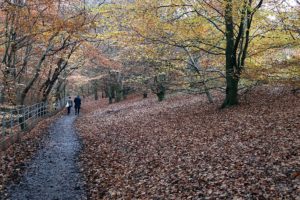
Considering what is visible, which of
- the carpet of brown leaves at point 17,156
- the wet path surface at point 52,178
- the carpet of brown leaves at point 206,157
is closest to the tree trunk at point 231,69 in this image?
the carpet of brown leaves at point 206,157

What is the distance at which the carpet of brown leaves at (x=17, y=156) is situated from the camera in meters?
11.1

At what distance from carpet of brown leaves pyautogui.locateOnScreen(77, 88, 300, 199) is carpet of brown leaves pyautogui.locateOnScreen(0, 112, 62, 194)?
220 cm

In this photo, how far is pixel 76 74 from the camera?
47312 mm

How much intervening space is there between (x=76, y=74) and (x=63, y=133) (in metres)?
27.8

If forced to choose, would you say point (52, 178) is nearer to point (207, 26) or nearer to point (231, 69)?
point (231, 69)

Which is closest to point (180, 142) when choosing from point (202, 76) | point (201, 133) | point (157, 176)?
point (201, 133)

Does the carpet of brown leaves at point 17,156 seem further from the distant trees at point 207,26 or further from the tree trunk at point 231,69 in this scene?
the tree trunk at point 231,69

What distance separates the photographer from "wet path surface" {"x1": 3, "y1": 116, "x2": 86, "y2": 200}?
9391mm

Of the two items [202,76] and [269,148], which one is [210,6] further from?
[269,148]

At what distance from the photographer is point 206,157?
10.5m

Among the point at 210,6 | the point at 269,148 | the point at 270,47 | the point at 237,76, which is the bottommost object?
the point at 269,148

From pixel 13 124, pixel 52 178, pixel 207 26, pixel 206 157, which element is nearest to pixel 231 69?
pixel 207 26

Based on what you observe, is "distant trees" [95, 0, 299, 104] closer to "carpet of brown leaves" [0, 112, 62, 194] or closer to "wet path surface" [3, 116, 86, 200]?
"wet path surface" [3, 116, 86, 200]

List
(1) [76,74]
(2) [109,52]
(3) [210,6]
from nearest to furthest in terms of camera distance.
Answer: (3) [210,6] → (2) [109,52] → (1) [76,74]
